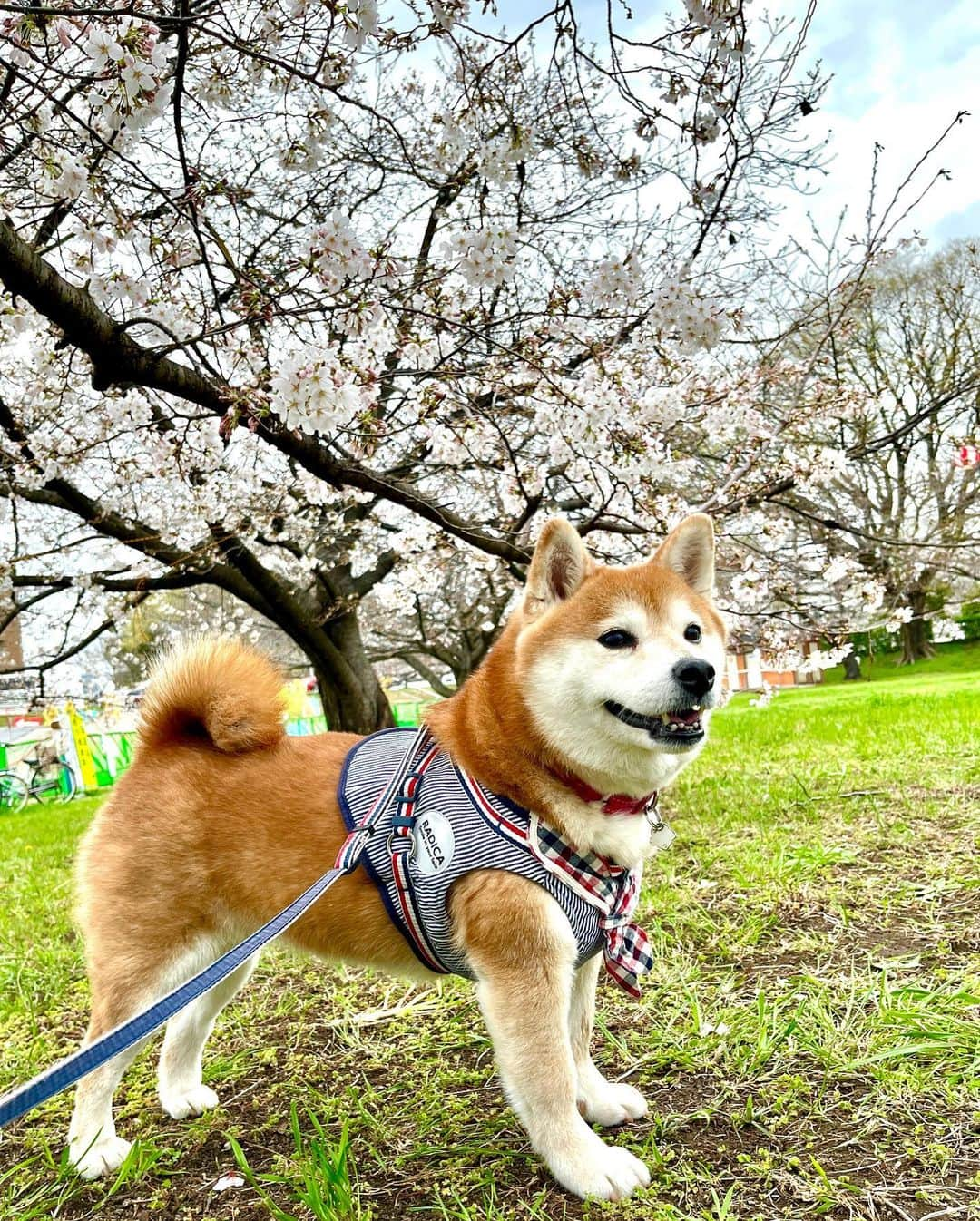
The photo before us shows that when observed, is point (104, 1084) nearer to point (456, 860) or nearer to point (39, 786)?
point (456, 860)

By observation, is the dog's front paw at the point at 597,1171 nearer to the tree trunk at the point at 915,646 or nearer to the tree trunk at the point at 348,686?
the tree trunk at the point at 348,686

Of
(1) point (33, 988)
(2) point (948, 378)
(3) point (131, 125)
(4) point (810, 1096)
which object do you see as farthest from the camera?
(2) point (948, 378)

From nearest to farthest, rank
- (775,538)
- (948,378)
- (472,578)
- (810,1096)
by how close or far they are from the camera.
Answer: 1. (810,1096)
2. (775,538)
3. (472,578)
4. (948,378)

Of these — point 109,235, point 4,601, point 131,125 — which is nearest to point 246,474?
point 109,235

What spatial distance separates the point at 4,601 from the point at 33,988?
7.22m

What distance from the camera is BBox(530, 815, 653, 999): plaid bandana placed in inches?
85.9

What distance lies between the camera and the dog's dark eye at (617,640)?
7.45 ft

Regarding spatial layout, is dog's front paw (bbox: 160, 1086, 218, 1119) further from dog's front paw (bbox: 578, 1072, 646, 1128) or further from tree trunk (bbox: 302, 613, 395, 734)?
tree trunk (bbox: 302, 613, 395, 734)

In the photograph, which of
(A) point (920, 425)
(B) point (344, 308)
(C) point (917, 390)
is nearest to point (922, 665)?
(C) point (917, 390)

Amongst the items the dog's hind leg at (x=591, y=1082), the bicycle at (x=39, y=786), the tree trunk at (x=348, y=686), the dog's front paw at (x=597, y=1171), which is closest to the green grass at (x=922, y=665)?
the tree trunk at (x=348, y=686)

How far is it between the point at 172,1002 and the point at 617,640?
1.36 meters

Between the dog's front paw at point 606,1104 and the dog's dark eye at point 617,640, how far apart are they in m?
1.25

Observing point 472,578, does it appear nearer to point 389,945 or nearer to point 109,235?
point 109,235

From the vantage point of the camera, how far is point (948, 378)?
1959 centimetres
